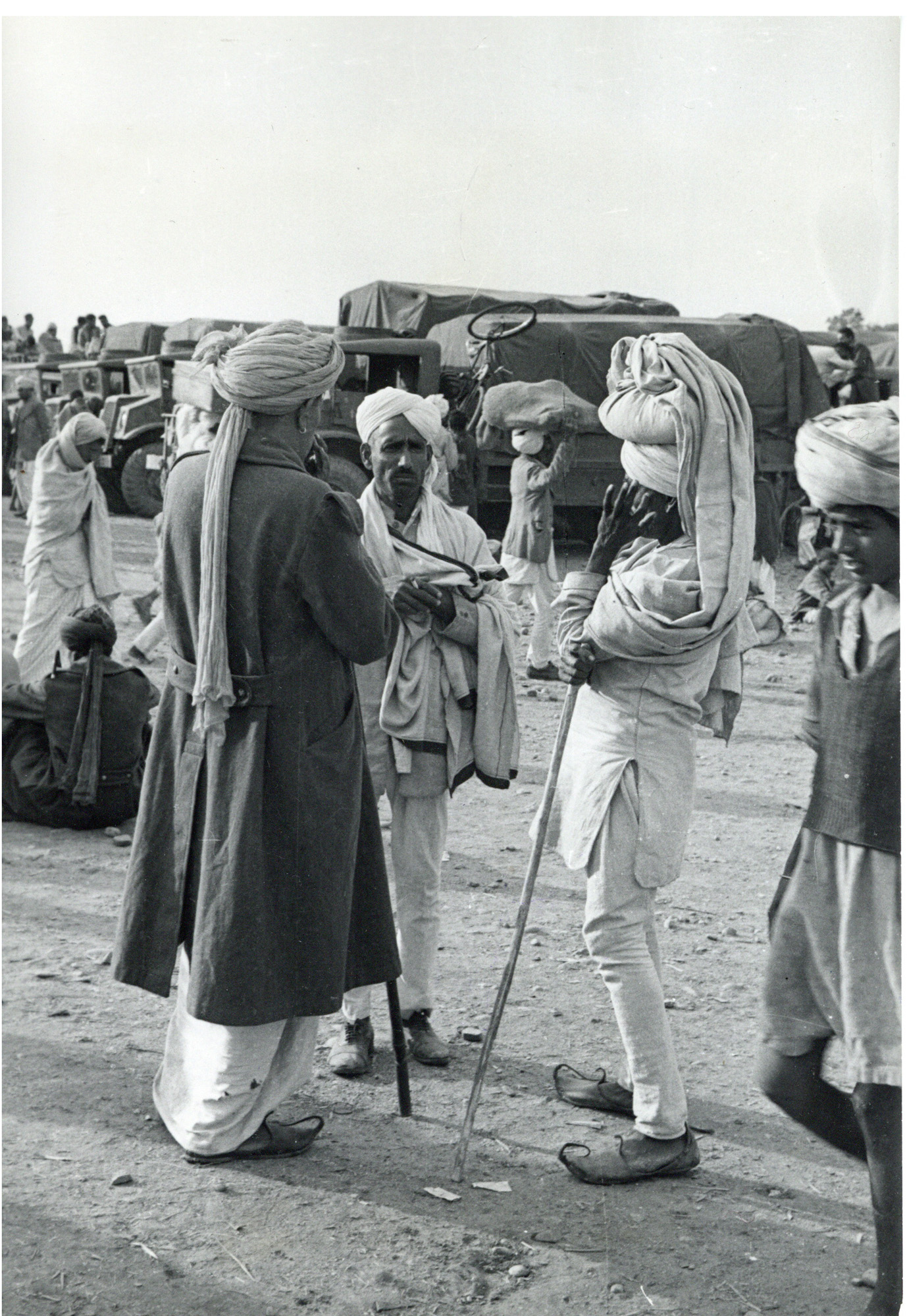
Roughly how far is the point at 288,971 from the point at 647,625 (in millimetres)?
1202

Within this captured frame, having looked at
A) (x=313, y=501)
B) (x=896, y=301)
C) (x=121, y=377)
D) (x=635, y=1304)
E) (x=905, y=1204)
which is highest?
(x=121, y=377)

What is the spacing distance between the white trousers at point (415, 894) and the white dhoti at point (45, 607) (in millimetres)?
4137

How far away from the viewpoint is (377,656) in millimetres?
3346

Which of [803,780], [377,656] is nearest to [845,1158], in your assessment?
[377,656]

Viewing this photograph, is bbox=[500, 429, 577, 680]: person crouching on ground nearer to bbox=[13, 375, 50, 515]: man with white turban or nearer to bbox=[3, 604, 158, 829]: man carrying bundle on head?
bbox=[3, 604, 158, 829]: man carrying bundle on head

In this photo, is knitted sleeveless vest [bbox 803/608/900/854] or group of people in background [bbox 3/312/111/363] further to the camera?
group of people in background [bbox 3/312/111/363]

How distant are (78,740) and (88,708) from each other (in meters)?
0.15

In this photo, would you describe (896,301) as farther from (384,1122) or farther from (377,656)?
(384,1122)

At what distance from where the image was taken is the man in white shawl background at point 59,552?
25.0ft

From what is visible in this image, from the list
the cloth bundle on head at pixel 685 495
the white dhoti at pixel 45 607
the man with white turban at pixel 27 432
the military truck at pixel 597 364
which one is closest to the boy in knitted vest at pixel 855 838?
the cloth bundle on head at pixel 685 495

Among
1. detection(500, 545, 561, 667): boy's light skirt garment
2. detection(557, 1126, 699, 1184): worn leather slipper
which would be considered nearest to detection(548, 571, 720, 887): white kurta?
detection(557, 1126, 699, 1184): worn leather slipper

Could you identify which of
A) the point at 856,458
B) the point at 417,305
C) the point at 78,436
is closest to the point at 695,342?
the point at 417,305

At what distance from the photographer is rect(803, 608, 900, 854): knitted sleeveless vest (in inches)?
103

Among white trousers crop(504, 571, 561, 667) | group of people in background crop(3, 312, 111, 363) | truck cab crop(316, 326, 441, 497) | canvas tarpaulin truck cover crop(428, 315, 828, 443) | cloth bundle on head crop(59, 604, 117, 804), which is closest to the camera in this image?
cloth bundle on head crop(59, 604, 117, 804)
